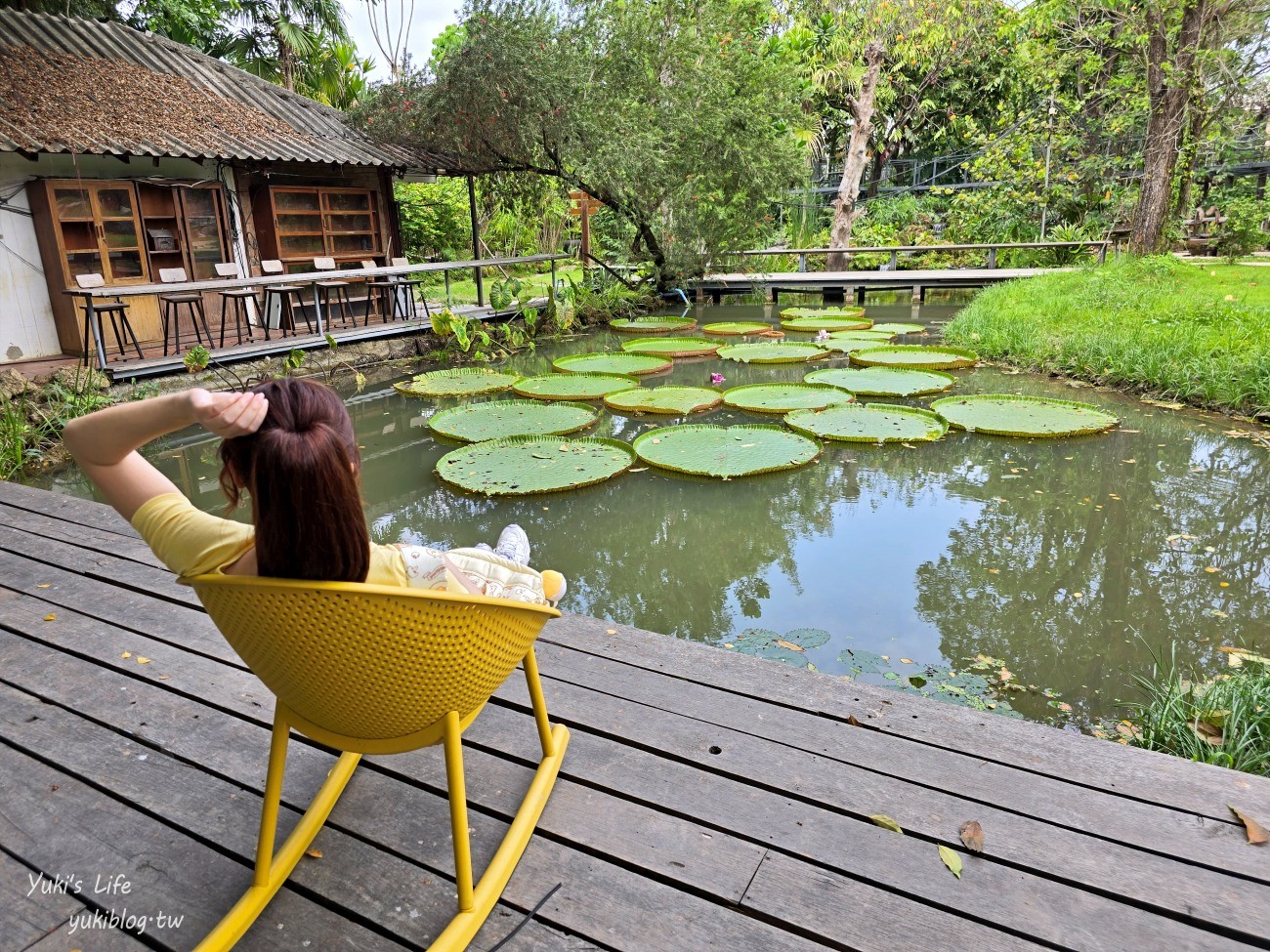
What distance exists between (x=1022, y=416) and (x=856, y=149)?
868 centimetres

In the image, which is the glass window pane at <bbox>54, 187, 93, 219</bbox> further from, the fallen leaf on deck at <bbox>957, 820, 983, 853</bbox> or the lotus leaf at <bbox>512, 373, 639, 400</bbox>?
the fallen leaf on deck at <bbox>957, 820, 983, 853</bbox>

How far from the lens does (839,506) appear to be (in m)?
3.98

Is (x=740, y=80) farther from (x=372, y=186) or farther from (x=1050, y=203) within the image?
(x=1050, y=203)

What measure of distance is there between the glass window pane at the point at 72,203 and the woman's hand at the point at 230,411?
24.9 ft

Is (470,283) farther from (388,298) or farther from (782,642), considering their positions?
(782,642)

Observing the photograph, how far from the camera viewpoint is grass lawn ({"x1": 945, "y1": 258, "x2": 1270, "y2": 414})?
5.37 metres

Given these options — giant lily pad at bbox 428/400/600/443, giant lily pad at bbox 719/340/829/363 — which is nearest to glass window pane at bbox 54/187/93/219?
giant lily pad at bbox 428/400/600/443

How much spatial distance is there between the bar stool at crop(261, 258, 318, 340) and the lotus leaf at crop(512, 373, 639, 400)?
284 cm

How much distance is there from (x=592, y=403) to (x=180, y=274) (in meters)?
4.04

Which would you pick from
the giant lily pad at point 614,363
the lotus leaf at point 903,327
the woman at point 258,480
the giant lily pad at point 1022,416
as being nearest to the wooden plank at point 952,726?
the woman at point 258,480

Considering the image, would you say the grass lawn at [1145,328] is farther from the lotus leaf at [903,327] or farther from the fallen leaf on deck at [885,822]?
the fallen leaf on deck at [885,822]

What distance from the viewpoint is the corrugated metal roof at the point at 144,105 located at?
6.27m

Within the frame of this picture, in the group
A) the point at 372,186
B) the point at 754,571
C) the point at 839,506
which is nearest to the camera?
the point at 754,571

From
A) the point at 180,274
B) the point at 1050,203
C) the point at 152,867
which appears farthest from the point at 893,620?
the point at 1050,203
